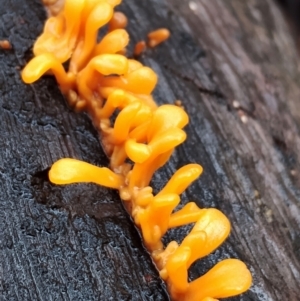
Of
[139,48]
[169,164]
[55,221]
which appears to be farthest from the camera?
[139,48]

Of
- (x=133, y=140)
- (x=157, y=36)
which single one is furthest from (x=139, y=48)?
(x=133, y=140)

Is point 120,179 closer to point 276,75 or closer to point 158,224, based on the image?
point 158,224

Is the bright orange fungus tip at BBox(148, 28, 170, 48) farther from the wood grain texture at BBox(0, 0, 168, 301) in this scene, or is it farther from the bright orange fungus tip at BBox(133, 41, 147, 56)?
the wood grain texture at BBox(0, 0, 168, 301)

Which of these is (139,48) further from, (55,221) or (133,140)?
(55,221)

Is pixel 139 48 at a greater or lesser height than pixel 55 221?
greater

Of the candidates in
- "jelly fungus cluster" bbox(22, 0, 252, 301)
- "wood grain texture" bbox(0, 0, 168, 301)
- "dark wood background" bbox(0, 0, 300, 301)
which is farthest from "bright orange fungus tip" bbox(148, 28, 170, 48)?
"wood grain texture" bbox(0, 0, 168, 301)

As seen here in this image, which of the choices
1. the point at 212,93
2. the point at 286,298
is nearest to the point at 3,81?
the point at 212,93

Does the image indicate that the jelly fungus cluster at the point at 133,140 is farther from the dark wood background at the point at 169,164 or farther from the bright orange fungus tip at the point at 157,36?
the bright orange fungus tip at the point at 157,36
